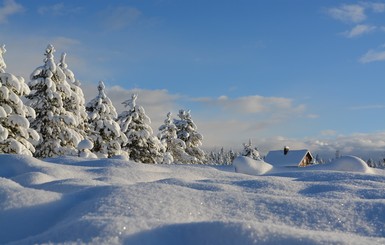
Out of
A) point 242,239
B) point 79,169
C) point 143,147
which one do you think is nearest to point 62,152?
point 143,147

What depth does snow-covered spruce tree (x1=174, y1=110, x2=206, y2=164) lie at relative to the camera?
38094 mm

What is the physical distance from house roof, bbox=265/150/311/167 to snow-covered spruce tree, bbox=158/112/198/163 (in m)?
10.2

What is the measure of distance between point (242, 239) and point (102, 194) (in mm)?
1610

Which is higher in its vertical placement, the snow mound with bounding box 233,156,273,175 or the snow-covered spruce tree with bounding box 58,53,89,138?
the snow-covered spruce tree with bounding box 58,53,89,138

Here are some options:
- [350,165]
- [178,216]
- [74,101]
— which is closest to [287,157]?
[74,101]

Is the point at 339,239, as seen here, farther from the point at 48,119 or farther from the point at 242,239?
the point at 48,119

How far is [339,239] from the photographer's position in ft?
7.34

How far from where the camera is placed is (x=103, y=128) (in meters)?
27.5

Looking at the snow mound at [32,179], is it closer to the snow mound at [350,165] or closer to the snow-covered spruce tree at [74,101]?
the snow mound at [350,165]

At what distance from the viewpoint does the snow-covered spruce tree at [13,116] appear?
61.9ft

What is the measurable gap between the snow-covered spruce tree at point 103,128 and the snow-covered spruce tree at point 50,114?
2938 millimetres

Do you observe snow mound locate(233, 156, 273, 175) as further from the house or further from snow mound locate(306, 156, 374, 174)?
the house

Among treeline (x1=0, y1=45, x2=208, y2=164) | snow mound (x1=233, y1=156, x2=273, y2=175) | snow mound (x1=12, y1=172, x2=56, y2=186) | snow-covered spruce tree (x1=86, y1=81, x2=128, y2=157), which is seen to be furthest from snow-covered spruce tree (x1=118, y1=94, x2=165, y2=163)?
snow mound (x1=12, y1=172, x2=56, y2=186)

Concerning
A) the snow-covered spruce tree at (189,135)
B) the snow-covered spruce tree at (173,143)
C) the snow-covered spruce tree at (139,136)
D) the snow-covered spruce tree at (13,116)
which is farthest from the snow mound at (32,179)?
the snow-covered spruce tree at (189,135)
